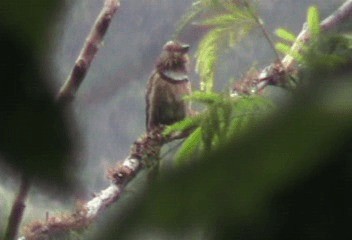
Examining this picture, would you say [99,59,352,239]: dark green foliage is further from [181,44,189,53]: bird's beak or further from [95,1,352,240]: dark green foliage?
[181,44,189,53]: bird's beak

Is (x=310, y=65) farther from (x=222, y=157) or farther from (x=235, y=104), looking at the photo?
(x=235, y=104)

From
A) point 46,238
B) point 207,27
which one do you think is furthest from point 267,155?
point 207,27

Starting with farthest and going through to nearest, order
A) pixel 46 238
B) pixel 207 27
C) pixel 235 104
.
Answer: pixel 207 27
pixel 46 238
pixel 235 104

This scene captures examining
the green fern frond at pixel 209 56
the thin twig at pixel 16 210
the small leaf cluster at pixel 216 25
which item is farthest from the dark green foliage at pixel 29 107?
the green fern frond at pixel 209 56

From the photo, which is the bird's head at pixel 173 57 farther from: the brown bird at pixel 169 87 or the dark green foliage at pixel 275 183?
the dark green foliage at pixel 275 183

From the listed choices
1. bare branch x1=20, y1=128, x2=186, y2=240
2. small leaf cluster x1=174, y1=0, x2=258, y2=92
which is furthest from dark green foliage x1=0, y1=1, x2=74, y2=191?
small leaf cluster x1=174, y1=0, x2=258, y2=92

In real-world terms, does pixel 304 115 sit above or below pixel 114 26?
above
